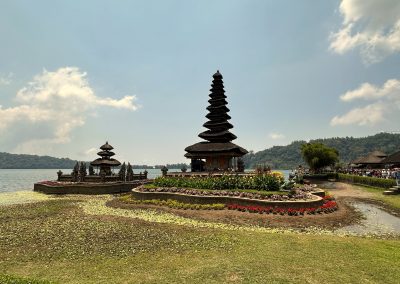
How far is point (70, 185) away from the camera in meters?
40.5

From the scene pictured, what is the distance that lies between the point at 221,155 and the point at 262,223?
24.4 metres

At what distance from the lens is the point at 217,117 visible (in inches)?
1874

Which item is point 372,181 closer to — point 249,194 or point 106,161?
point 249,194

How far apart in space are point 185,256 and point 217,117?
3741cm

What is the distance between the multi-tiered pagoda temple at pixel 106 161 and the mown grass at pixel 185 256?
32.1 metres

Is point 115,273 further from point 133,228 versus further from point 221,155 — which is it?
point 221,155

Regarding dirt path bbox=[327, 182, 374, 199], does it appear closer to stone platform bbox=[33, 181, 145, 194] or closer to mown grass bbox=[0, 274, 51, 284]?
stone platform bbox=[33, 181, 145, 194]

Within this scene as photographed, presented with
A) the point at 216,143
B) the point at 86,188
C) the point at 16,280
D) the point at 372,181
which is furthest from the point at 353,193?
the point at 16,280

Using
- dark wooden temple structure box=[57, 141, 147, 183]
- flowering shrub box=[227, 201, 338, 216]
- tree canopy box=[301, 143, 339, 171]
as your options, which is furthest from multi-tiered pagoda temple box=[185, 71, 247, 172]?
tree canopy box=[301, 143, 339, 171]

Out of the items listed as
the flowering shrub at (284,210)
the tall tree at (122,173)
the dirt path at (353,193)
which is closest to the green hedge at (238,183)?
the flowering shrub at (284,210)

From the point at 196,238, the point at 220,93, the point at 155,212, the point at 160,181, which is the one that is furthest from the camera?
the point at 220,93

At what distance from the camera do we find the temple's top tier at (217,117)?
45625mm

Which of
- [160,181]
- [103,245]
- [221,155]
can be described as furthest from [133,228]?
[221,155]

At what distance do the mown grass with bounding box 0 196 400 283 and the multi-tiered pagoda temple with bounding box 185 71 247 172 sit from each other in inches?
1049
